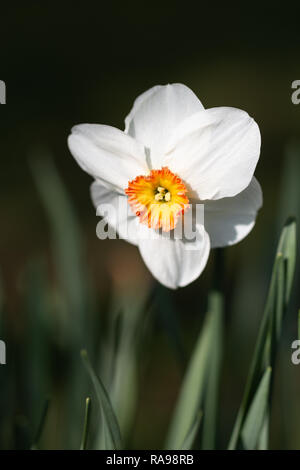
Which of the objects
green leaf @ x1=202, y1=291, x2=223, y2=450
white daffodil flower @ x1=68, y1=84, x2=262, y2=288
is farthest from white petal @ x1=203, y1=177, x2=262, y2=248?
green leaf @ x1=202, y1=291, x2=223, y2=450

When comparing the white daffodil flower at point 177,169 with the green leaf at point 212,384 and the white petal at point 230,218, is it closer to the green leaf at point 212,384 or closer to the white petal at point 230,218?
the white petal at point 230,218

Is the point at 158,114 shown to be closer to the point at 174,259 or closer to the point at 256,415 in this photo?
the point at 174,259

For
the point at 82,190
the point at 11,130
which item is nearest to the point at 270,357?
the point at 82,190

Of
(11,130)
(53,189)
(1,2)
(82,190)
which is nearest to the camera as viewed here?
(53,189)

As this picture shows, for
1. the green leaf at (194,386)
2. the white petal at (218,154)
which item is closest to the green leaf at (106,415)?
the green leaf at (194,386)

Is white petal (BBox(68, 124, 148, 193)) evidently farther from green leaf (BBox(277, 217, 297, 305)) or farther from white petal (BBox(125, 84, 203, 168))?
green leaf (BBox(277, 217, 297, 305))

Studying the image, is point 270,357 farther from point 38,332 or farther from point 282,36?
point 282,36

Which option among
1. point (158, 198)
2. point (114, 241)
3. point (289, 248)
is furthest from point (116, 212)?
point (114, 241)
